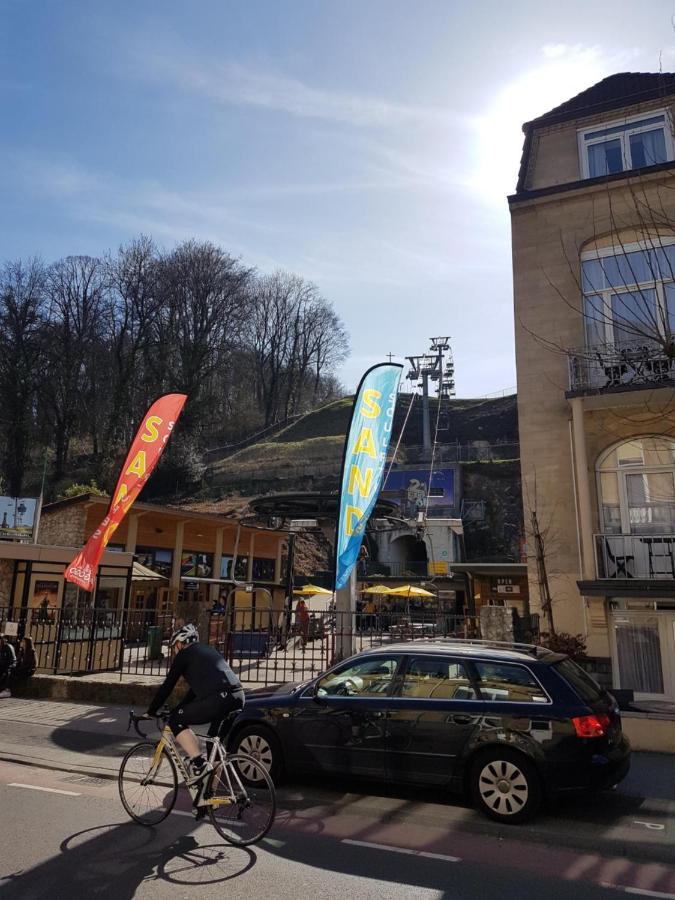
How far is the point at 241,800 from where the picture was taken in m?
5.07

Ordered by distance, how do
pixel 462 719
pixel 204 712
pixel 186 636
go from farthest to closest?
pixel 462 719 < pixel 186 636 < pixel 204 712

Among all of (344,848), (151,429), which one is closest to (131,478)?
(151,429)

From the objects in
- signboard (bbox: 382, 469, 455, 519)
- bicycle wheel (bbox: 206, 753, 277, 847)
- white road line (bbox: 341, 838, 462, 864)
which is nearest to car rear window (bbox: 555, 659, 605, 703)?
white road line (bbox: 341, 838, 462, 864)

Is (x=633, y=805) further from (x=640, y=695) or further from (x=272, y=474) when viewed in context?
(x=272, y=474)

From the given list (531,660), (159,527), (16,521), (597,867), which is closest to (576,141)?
(531,660)

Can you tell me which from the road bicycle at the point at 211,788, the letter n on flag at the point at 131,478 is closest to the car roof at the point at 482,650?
the road bicycle at the point at 211,788

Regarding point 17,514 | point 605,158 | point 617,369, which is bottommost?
point 17,514

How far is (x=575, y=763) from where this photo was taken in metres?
5.49

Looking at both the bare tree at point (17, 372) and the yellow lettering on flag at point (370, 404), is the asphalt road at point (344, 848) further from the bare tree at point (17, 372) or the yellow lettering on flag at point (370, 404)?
the bare tree at point (17, 372)

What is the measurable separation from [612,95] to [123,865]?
19.4m

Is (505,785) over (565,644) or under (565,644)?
under

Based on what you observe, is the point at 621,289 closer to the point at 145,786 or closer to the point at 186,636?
the point at 186,636

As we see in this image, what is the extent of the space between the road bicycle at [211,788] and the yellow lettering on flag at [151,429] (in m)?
8.93

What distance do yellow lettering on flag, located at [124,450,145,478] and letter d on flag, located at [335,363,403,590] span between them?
15.3 feet
